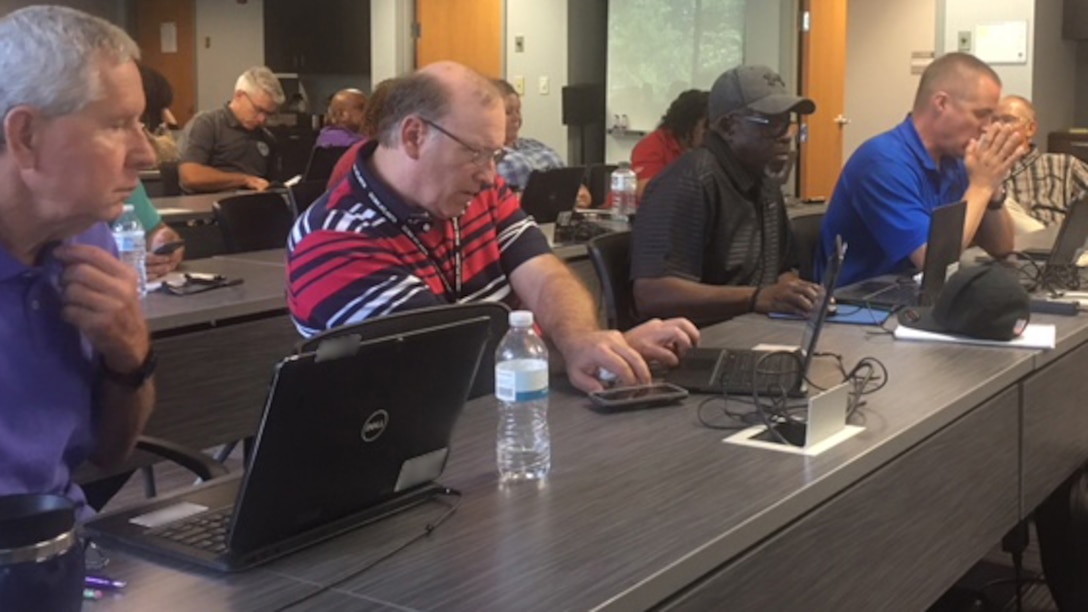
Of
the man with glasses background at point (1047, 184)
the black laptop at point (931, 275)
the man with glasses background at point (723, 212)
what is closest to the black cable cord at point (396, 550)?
the black laptop at point (931, 275)

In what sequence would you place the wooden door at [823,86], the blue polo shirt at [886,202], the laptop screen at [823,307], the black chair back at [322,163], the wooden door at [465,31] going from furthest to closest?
the wooden door at [465,31] < the wooden door at [823,86] < the black chair back at [322,163] < the blue polo shirt at [886,202] < the laptop screen at [823,307]

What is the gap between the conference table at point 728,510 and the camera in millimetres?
1326

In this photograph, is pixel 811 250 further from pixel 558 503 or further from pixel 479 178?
pixel 558 503

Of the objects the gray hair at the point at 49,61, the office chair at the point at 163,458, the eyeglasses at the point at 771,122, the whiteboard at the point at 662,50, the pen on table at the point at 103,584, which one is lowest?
the office chair at the point at 163,458

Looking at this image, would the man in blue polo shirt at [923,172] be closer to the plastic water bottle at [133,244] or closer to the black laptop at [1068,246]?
the black laptop at [1068,246]

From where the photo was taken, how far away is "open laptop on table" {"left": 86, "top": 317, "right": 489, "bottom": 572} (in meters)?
1.32

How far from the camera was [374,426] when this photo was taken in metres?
1.42

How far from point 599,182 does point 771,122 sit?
136 inches

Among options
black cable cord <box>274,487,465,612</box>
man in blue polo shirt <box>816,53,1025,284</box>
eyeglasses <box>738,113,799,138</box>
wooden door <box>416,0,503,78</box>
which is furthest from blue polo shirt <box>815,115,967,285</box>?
wooden door <box>416,0,503,78</box>

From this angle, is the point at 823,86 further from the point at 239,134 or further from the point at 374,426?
the point at 374,426

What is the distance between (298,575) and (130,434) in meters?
0.65

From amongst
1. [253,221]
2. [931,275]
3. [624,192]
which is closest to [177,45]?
[624,192]

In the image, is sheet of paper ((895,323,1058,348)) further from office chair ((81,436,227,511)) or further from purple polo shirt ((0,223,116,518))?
purple polo shirt ((0,223,116,518))

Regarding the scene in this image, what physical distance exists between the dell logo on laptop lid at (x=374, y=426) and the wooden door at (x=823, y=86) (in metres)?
7.32
